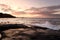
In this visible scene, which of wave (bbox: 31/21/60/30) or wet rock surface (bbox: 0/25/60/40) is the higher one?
wave (bbox: 31/21/60/30)

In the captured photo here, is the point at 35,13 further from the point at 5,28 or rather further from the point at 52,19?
the point at 5,28

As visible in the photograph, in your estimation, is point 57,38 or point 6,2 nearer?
point 57,38

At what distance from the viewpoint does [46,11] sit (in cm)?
184

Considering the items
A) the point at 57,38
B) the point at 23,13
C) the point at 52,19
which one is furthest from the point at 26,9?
the point at 57,38

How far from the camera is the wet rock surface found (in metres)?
1.73

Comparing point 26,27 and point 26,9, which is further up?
point 26,9

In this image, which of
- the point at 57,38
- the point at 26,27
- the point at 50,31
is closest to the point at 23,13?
the point at 26,27

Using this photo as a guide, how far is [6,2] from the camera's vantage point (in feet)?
6.04

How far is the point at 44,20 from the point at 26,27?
252mm

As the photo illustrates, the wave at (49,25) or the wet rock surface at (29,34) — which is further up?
the wave at (49,25)

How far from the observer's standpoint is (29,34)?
69.5 inches

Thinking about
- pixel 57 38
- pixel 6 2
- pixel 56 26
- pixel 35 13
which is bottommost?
pixel 57 38

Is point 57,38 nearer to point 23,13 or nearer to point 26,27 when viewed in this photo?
point 26,27

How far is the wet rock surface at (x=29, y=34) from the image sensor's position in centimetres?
173
